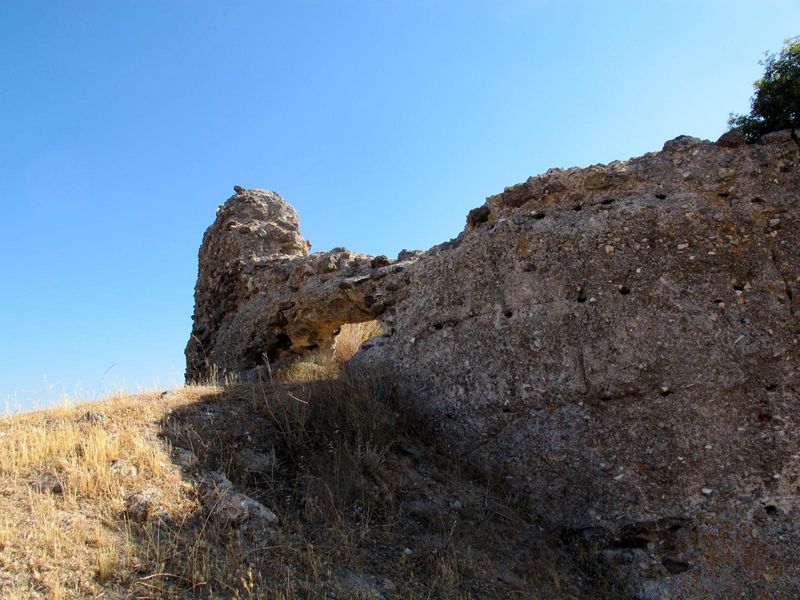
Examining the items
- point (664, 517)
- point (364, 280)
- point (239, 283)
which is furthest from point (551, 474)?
point (239, 283)

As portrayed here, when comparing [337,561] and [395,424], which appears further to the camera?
[395,424]

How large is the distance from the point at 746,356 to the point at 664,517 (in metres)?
1.45

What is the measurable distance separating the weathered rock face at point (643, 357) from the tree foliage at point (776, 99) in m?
0.37

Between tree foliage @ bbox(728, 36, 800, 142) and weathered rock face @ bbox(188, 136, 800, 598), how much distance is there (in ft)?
1.21

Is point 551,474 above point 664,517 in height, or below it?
above

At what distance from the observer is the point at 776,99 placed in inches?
238

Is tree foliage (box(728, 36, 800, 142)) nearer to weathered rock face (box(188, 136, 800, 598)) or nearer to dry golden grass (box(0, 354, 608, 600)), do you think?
weathered rock face (box(188, 136, 800, 598))

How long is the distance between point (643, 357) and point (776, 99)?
2943 mm

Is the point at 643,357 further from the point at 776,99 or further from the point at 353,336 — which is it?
the point at 353,336

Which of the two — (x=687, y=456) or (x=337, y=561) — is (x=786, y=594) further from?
(x=337, y=561)

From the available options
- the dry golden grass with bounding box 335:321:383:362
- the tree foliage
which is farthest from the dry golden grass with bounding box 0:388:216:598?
the tree foliage

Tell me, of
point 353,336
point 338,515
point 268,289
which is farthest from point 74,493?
point 353,336

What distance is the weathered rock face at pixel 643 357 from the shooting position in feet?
15.6

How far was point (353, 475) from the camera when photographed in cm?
519
